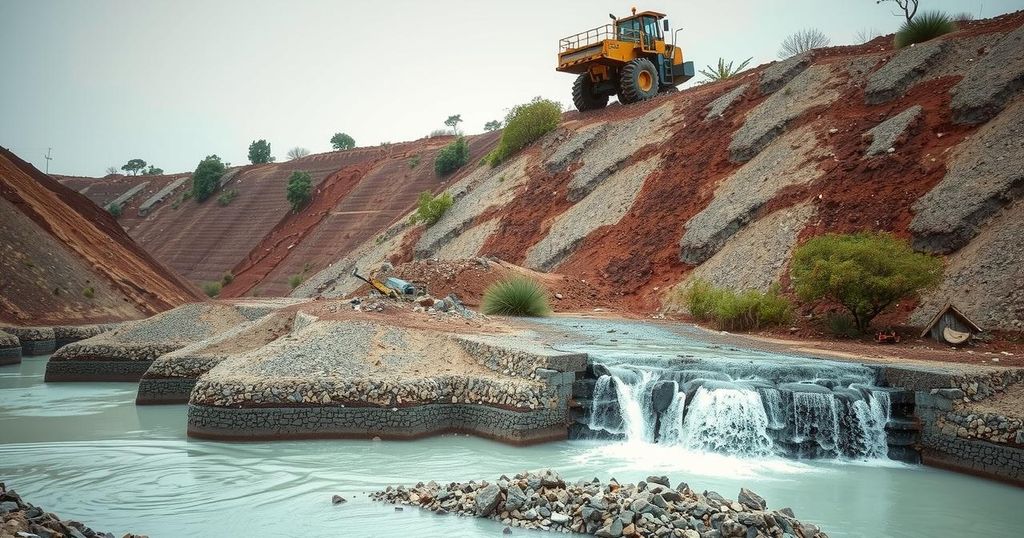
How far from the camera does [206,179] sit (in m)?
66.2

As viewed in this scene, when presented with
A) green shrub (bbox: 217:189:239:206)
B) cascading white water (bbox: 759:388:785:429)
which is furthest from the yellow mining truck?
green shrub (bbox: 217:189:239:206)

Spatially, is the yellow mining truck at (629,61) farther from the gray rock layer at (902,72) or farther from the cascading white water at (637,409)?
the cascading white water at (637,409)

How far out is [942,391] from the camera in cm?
1226

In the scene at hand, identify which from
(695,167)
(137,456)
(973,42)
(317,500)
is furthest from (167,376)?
(973,42)

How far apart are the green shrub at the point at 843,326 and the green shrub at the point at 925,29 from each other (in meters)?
16.6

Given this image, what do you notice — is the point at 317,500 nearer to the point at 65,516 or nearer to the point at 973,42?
the point at 65,516

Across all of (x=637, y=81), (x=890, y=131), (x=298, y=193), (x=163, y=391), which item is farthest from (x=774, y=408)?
(x=298, y=193)

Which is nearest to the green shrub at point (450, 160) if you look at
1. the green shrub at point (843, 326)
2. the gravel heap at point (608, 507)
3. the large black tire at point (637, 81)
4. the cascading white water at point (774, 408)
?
the large black tire at point (637, 81)

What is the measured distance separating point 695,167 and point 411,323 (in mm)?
17382

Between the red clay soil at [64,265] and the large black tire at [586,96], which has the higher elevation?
the large black tire at [586,96]

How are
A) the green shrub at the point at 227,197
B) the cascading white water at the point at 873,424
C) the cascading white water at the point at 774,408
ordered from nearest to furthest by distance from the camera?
the cascading white water at the point at 873,424 → the cascading white water at the point at 774,408 → the green shrub at the point at 227,197

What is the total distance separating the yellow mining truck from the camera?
121 ft

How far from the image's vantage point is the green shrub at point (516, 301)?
22828mm

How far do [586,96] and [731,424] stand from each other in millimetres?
30347
